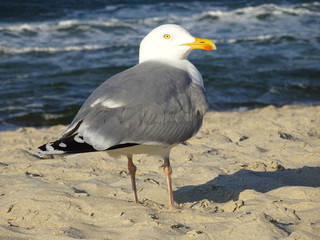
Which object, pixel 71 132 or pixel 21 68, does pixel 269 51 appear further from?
pixel 71 132

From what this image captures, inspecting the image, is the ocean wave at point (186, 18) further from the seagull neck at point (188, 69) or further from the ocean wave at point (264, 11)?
the seagull neck at point (188, 69)

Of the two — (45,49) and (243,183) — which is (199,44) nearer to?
(243,183)

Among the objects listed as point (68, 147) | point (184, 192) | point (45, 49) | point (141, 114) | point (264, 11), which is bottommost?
point (45, 49)

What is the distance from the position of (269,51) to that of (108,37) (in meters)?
4.55

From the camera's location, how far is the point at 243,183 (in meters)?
4.99

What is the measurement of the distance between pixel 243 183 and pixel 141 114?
1341mm

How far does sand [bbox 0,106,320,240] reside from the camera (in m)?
3.79

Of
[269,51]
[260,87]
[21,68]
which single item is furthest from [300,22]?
[21,68]

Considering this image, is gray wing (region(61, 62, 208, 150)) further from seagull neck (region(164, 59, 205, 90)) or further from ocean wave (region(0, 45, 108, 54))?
ocean wave (region(0, 45, 108, 54))

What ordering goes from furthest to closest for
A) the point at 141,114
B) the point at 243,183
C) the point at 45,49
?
the point at 45,49 < the point at 243,183 < the point at 141,114

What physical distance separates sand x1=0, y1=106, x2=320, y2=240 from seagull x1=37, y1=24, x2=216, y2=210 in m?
0.32

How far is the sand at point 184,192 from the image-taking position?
3787mm

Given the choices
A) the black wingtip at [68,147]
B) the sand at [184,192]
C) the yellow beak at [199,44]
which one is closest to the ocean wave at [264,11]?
the sand at [184,192]

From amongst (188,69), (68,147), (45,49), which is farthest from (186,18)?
(68,147)
